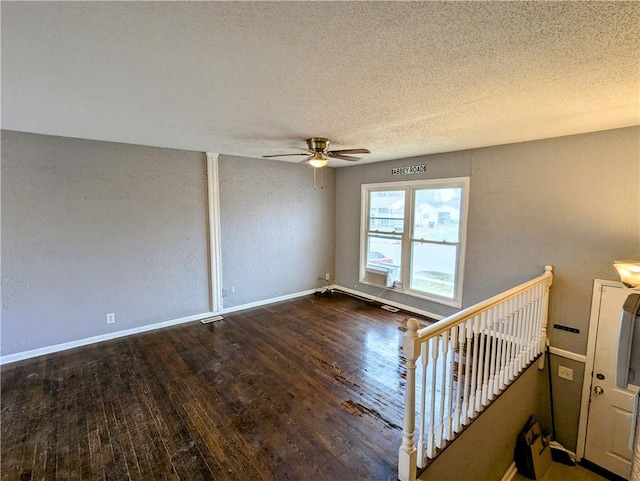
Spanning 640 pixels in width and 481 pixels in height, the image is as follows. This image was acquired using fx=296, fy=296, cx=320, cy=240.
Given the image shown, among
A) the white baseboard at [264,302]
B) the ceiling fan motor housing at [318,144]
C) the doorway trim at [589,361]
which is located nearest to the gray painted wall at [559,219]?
the doorway trim at [589,361]

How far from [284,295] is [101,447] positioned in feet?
11.5

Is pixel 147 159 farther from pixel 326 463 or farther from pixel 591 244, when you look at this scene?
pixel 591 244

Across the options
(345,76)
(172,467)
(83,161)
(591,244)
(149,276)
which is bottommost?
(172,467)

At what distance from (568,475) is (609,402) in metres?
0.88

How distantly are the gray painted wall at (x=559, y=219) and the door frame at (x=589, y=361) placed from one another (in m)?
0.05

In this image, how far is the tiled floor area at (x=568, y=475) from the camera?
2988mm

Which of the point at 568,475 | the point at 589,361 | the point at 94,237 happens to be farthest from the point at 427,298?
the point at 94,237

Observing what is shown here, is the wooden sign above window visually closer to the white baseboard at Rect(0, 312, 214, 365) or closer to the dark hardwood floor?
the dark hardwood floor

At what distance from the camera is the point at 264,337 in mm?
3891

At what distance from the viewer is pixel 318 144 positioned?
128 inches

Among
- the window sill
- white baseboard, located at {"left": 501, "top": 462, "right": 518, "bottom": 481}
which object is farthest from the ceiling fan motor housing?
white baseboard, located at {"left": 501, "top": 462, "right": 518, "bottom": 481}

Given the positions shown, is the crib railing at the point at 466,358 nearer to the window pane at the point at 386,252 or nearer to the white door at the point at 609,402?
the white door at the point at 609,402

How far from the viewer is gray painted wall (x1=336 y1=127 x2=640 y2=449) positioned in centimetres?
282

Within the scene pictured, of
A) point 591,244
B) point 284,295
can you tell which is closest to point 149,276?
point 284,295
